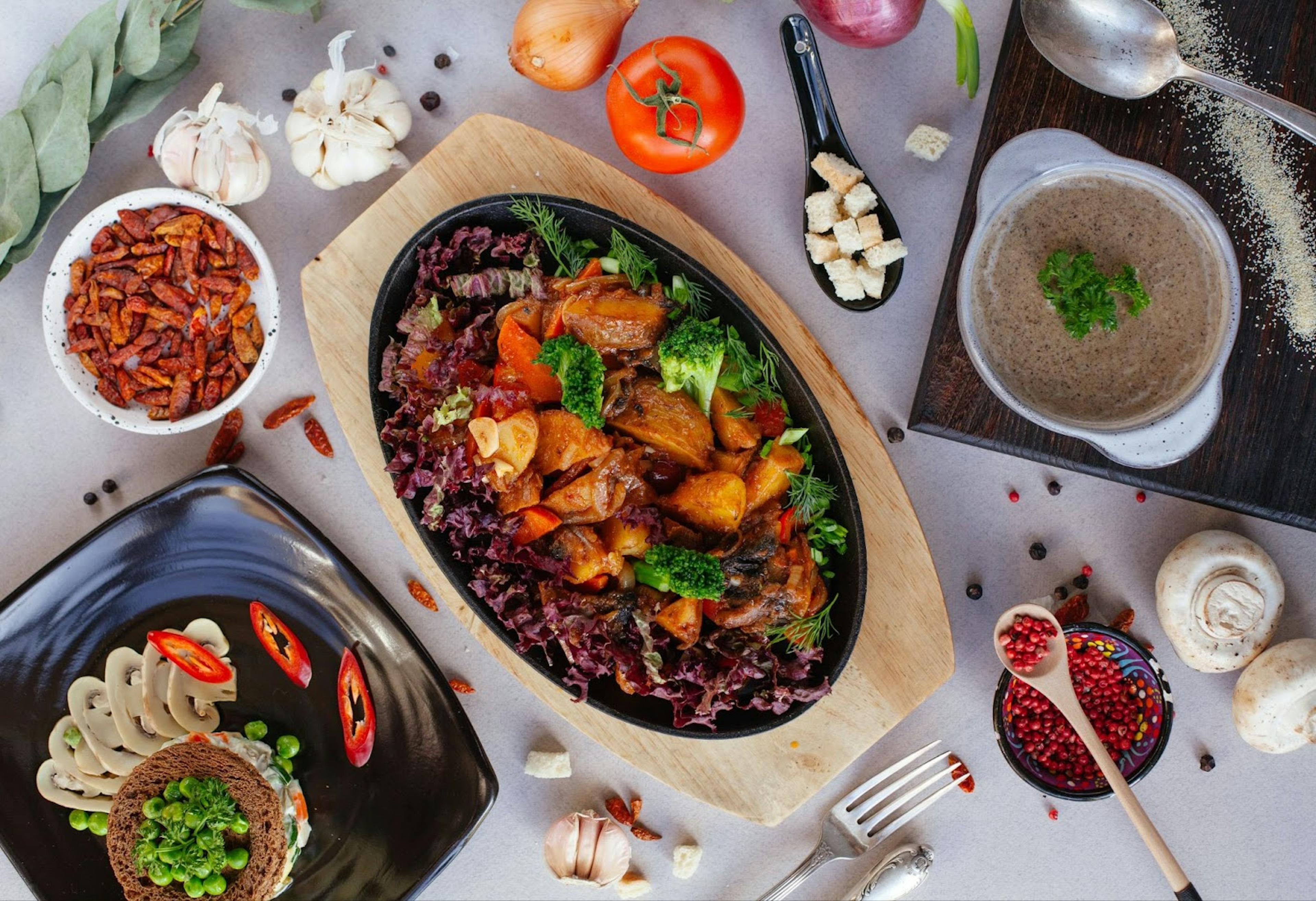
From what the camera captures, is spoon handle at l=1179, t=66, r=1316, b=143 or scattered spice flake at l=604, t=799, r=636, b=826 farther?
scattered spice flake at l=604, t=799, r=636, b=826

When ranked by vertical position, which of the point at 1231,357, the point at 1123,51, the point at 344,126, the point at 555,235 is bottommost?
the point at 1231,357

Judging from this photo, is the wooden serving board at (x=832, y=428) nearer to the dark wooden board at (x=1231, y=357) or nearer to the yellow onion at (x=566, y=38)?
the yellow onion at (x=566, y=38)

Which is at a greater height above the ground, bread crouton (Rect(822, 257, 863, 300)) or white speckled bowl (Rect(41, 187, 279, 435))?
white speckled bowl (Rect(41, 187, 279, 435))

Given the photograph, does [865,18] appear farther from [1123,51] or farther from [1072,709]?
[1072,709]

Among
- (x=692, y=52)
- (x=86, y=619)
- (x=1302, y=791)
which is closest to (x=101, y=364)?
(x=86, y=619)

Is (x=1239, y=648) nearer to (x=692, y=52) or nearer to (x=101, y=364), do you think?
(x=692, y=52)

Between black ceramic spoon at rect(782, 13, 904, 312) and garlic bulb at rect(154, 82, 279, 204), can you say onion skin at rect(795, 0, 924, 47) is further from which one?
garlic bulb at rect(154, 82, 279, 204)

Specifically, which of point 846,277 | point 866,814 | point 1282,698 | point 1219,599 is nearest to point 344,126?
point 846,277

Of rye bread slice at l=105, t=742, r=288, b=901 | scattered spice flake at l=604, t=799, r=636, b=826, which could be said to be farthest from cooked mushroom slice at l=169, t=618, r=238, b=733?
scattered spice flake at l=604, t=799, r=636, b=826
